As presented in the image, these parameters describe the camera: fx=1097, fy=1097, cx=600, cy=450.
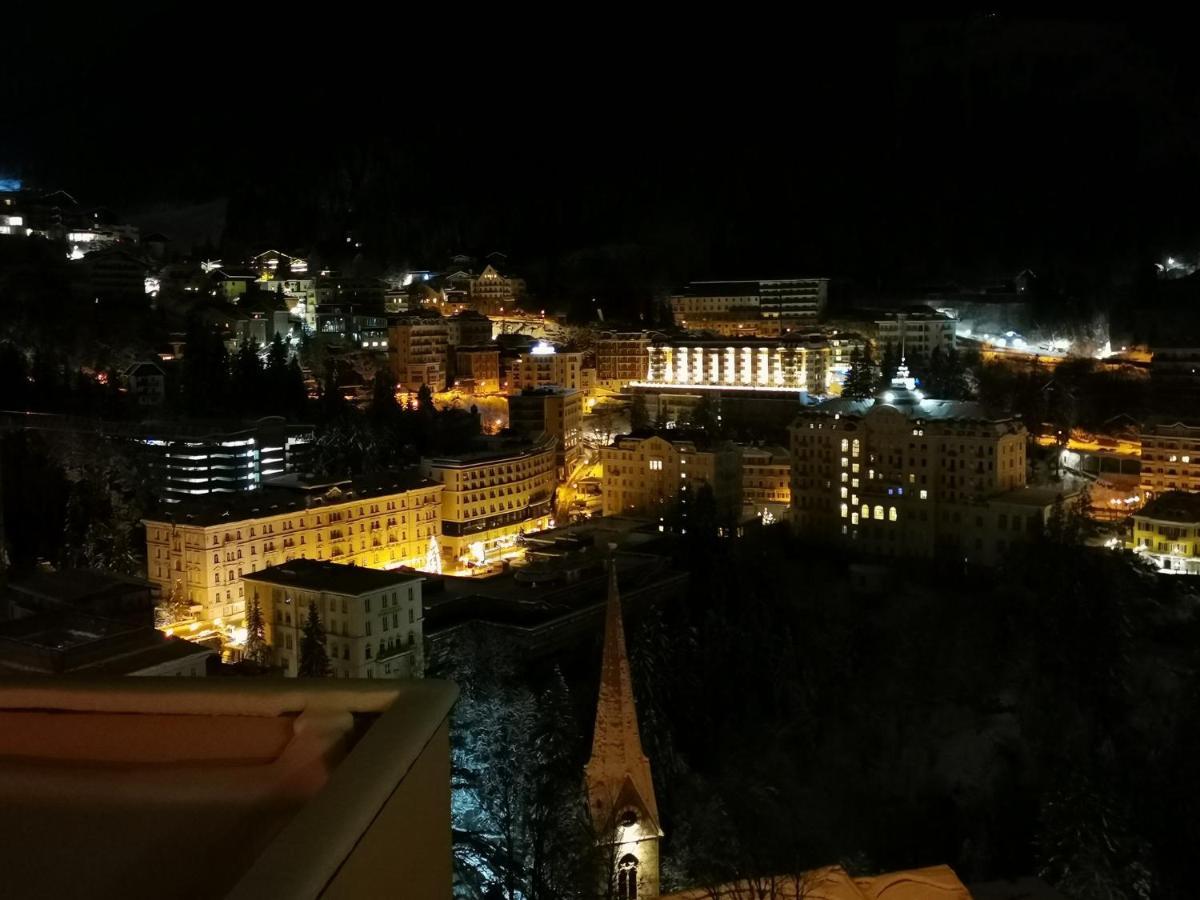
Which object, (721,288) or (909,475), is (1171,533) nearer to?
(909,475)

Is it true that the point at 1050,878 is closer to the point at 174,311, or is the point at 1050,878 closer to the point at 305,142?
the point at 174,311

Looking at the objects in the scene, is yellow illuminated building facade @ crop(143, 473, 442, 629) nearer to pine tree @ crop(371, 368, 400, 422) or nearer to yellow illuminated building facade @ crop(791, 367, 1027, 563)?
pine tree @ crop(371, 368, 400, 422)

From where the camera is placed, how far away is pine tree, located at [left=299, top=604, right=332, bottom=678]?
10172 mm

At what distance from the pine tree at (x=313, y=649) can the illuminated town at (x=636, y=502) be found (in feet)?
0.27

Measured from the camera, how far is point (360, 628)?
35.0ft

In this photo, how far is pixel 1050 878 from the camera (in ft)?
30.5

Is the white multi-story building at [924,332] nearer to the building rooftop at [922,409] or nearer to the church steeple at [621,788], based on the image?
the building rooftop at [922,409]

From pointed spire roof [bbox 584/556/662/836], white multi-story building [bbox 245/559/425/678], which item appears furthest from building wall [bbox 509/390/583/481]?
pointed spire roof [bbox 584/556/662/836]

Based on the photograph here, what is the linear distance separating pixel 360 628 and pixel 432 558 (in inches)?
194

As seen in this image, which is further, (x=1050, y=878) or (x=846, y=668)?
(x=846, y=668)

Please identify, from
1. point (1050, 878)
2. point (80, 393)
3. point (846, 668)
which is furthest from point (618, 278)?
point (1050, 878)

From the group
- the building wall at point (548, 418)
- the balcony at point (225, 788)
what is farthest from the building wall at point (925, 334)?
the balcony at point (225, 788)

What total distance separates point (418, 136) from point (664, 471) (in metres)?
22.6

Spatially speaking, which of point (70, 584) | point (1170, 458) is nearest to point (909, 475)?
point (1170, 458)
